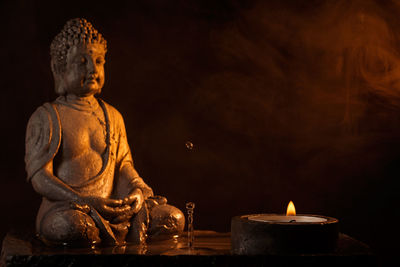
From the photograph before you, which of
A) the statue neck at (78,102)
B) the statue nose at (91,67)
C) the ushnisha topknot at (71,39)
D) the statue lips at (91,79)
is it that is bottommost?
the statue neck at (78,102)

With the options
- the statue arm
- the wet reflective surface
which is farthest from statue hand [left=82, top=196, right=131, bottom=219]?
the wet reflective surface

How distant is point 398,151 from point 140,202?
1344mm

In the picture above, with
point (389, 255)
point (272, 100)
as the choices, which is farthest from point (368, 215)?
point (272, 100)

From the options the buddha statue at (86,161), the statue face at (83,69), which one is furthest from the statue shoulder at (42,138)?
the statue face at (83,69)

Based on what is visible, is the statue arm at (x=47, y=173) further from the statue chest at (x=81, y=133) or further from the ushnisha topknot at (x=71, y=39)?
the ushnisha topknot at (x=71, y=39)

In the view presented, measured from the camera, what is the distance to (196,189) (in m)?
3.11

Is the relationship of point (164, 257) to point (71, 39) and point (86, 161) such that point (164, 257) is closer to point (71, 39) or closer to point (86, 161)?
point (86, 161)

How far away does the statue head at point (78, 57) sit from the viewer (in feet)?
7.89

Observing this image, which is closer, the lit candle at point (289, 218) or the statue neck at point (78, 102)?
the lit candle at point (289, 218)

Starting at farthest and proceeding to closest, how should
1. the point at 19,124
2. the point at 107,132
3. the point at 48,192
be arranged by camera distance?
the point at 19,124, the point at 107,132, the point at 48,192

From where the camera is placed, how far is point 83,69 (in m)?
2.42

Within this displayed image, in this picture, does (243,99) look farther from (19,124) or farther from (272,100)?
(19,124)

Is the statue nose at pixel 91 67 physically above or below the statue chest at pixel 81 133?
above

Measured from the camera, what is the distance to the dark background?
3068 mm
